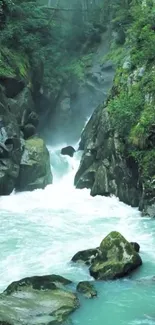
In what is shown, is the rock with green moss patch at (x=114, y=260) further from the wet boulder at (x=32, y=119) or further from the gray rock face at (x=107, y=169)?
the wet boulder at (x=32, y=119)

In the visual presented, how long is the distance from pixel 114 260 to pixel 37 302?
→ 2515 mm

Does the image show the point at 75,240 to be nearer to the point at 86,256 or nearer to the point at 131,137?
the point at 86,256

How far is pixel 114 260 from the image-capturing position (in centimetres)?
1043

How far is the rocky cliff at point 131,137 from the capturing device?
1622 cm

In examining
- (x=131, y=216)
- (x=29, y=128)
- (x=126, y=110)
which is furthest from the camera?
(x=29, y=128)

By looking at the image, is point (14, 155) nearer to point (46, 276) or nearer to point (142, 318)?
point (46, 276)

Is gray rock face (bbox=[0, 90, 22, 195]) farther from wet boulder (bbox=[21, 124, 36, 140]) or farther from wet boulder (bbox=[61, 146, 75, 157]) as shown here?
wet boulder (bbox=[61, 146, 75, 157])

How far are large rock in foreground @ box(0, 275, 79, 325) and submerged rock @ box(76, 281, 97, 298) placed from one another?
1.11 ft

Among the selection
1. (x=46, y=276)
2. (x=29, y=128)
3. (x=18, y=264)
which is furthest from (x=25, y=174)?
(x=46, y=276)

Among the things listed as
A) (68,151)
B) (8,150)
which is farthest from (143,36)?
(68,151)

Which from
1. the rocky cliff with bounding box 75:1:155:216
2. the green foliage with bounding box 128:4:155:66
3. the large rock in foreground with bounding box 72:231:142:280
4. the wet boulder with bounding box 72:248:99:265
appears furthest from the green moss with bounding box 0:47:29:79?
the large rock in foreground with bounding box 72:231:142:280

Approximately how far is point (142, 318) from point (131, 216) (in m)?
7.95

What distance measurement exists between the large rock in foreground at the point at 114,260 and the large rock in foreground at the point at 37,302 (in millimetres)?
934

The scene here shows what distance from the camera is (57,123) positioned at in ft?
97.7
